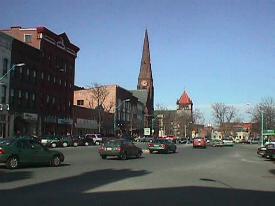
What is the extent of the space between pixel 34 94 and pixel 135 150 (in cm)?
3500

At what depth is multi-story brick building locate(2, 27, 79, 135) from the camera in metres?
64.0

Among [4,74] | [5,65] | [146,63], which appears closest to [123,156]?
[4,74]

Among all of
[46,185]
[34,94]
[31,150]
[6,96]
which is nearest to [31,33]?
[34,94]

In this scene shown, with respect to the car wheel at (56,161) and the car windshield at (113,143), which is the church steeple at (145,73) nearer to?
the car windshield at (113,143)

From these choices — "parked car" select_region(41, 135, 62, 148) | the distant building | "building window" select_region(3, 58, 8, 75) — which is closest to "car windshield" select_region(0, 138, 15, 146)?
"parked car" select_region(41, 135, 62, 148)

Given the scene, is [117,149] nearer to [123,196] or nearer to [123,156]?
[123,156]

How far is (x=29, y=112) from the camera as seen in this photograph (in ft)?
219

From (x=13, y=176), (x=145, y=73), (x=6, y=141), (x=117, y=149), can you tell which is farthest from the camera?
(x=145, y=73)

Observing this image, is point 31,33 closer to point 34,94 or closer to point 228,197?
point 34,94

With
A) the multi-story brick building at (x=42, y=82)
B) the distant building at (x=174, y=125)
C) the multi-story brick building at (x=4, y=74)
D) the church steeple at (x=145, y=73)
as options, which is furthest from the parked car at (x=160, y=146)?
the church steeple at (x=145, y=73)

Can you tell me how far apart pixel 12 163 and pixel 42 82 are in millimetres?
49378

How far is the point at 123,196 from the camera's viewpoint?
1429cm

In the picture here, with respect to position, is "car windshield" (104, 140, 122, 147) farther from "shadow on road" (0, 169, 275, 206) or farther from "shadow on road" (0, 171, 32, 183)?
"shadow on road" (0, 169, 275, 206)

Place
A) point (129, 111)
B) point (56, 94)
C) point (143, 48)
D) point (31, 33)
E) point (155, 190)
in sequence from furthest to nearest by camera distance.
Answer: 1. point (143, 48)
2. point (129, 111)
3. point (56, 94)
4. point (31, 33)
5. point (155, 190)
